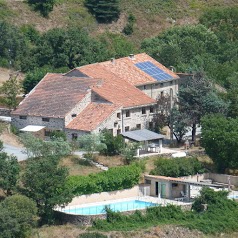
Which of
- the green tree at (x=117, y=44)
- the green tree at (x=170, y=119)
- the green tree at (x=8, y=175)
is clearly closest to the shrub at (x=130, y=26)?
the green tree at (x=117, y=44)

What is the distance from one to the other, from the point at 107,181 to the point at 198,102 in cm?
1295

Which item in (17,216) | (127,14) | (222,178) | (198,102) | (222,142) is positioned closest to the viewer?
(17,216)

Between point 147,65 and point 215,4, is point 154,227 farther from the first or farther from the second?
point 215,4

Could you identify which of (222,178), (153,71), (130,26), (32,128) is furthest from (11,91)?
(130,26)

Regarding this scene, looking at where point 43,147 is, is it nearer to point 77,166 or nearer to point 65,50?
point 77,166

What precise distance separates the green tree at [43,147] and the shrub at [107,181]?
3.10 metres

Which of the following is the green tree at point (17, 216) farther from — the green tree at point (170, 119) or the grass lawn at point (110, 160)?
the green tree at point (170, 119)

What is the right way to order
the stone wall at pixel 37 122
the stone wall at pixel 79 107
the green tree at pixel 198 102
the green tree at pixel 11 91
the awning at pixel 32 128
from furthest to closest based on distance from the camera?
the green tree at pixel 11 91 → the green tree at pixel 198 102 → the awning at pixel 32 128 → the stone wall at pixel 37 122 → the stone wall at pixel 79 107

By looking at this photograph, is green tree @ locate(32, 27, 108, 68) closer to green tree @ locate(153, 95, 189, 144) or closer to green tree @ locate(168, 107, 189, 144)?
green tree @ locate(153, 95, 189, 144)

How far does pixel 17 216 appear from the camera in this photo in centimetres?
7181

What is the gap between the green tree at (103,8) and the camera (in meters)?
118

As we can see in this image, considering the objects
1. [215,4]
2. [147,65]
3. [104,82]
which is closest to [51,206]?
[104,82]

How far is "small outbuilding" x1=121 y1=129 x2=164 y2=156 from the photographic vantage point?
85500mm

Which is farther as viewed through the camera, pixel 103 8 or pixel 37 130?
pixel 103 8
